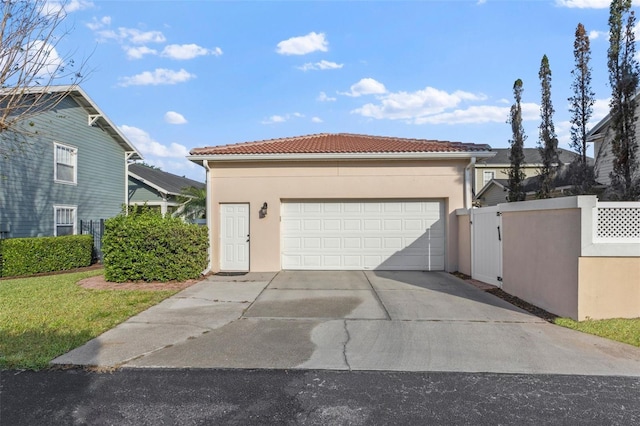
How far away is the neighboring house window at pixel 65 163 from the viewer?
47.7ft

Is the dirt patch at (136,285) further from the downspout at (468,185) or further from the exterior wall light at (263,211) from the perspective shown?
the downspout at (468,185)

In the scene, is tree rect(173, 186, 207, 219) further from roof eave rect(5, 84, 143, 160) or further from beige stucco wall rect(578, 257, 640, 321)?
beige stucco wall rect(578, 257, 640, 321)

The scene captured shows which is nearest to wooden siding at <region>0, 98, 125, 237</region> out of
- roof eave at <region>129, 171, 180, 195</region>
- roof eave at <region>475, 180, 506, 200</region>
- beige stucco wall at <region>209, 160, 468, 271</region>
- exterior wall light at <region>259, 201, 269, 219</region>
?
roof eave at <region>129, 171, 180, 195</region>

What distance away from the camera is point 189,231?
32.5 feet

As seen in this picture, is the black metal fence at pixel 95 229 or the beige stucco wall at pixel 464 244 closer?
the beige stucco wall at pixel 464 244

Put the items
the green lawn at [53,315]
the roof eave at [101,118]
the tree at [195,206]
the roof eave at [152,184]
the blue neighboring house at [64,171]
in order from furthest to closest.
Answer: the roof eave at [152,184] → the roof eave at [101,118] → the tree at [195,206] → the blue neighboring house at [64,171] → the green lawn at [53,315]

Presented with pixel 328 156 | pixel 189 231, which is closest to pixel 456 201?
pixel 328 156

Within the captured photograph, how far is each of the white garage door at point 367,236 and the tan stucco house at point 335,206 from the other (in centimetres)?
3

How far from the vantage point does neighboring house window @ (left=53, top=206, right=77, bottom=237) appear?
1450 cm

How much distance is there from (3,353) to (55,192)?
467 inches

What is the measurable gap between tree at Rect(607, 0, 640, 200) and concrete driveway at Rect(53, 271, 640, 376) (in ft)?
16.3

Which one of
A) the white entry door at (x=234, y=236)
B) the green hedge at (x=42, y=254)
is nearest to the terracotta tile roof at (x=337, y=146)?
the white entry door at (x=234, y=236)

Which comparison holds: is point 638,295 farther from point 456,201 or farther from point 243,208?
point 243,208

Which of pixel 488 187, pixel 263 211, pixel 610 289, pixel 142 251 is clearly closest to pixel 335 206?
pixel 263 211
